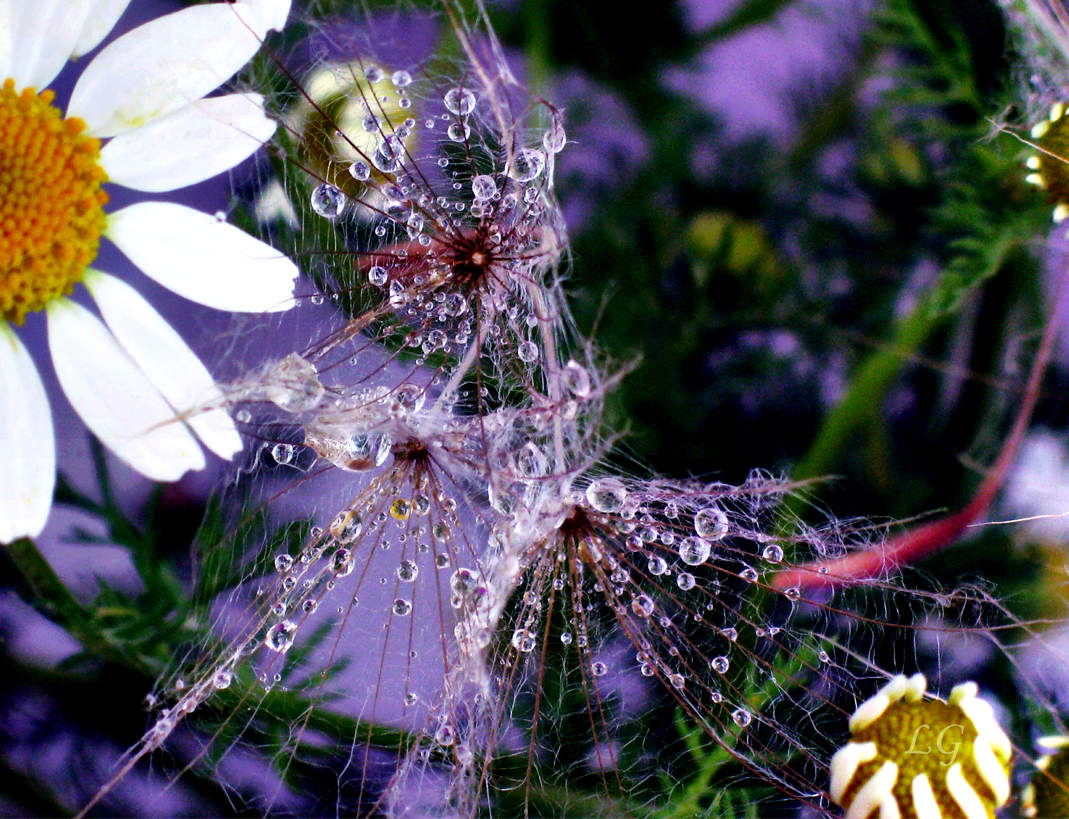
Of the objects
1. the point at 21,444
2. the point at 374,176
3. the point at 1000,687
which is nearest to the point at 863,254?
the point at 1000,687

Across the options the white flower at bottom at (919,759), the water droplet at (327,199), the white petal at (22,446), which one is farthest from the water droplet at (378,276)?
the white flower at bottom at (919,759)

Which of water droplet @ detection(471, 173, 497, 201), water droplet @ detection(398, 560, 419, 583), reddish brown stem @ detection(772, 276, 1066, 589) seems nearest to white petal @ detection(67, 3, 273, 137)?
water droplet @ detection(471, 173, 497, 201)

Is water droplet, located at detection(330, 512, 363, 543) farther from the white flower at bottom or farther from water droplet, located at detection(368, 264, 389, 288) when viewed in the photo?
the white flower at bottom

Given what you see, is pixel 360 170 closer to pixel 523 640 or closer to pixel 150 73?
pixel 150 73

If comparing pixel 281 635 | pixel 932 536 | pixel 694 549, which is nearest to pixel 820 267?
pixel 932 536

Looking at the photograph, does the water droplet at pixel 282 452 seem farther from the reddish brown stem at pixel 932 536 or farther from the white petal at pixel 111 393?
the reddish brown stem at pixel 932 536

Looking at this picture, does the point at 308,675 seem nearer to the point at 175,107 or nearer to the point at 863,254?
the point at 175,107
